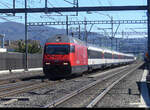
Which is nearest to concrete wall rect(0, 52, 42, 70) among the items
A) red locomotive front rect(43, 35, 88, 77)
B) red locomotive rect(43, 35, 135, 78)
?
red locomotive rect(43, 35, 135, 78)

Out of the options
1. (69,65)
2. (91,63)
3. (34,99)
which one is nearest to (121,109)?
(34,99)

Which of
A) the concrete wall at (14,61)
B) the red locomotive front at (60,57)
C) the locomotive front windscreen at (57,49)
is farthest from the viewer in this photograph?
the concrete wall at (14,61)

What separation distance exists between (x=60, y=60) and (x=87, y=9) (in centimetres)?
523

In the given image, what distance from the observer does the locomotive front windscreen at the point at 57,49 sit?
22638 mm

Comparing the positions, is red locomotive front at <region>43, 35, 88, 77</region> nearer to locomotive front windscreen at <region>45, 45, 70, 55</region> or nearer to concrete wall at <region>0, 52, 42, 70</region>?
locomotive front windscreen at <region>45, 45, 70, 55</region>

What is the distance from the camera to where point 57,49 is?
2289 centimetres

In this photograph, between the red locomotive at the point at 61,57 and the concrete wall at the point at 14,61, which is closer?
the red locomotive at the point at 61,57

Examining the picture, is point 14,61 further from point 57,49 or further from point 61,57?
point 61,57

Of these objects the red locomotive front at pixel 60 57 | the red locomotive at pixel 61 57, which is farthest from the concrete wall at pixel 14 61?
the red locomotive front at pixel 60 57

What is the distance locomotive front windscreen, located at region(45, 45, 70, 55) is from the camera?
22.6 meters

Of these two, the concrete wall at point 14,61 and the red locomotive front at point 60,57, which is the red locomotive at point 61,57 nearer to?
the red locomotive front at point 60,57

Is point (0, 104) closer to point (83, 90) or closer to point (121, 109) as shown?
point (121, 109)

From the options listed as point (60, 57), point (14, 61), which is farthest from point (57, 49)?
point (14, 61)

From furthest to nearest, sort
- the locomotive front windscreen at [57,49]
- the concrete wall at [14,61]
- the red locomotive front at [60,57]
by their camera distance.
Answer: the concrete wall at [14,61], the locomotive front windscreen at [57,49], the red locomotive front at [60,57]
